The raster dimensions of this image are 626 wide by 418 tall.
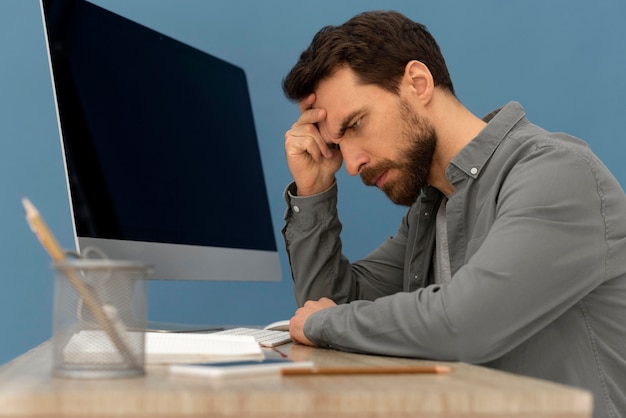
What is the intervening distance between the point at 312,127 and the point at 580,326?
0.77m

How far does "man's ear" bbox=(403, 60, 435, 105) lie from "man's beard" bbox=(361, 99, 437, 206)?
37 mm

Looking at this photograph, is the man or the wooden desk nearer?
the wooden desk

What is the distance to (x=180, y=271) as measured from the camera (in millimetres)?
1685

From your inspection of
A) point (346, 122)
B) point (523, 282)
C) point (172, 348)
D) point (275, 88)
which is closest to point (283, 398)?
point (172, 348)

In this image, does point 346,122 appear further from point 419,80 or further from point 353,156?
point 419,80

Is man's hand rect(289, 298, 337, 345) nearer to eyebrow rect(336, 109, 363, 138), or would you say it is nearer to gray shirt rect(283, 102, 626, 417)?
gray shirt rect(283, 102, 626, 417)

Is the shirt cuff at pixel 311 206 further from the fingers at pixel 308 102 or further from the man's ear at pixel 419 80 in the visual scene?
the man's ear at pixel 419 80

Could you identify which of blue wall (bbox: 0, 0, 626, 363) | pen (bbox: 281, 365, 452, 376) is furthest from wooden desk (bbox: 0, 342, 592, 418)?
blue wall (bbox: 0, 0, 626, 363)

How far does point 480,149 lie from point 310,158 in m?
0.45

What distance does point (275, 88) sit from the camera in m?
2.49

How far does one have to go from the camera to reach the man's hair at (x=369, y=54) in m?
1.69

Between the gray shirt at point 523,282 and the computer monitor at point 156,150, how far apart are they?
46 cm

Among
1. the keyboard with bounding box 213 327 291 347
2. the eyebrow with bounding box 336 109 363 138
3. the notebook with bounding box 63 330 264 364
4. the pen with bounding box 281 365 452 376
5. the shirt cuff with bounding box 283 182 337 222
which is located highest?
the eyebrow with bounding box 336 109 363 138

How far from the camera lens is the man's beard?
1.71 m
